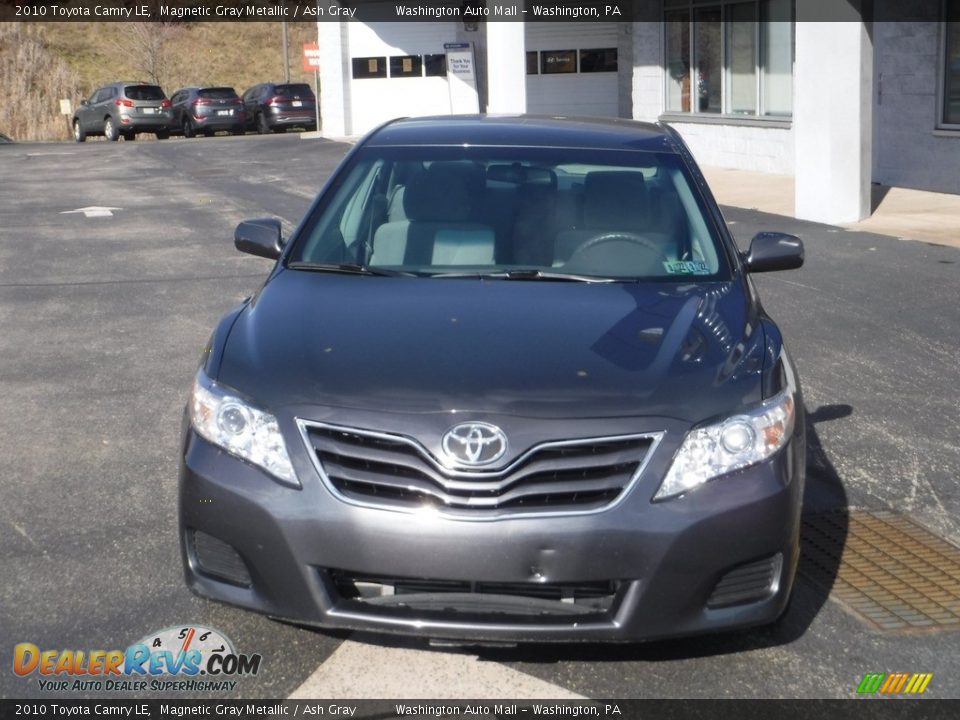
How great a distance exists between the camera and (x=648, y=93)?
25.1m

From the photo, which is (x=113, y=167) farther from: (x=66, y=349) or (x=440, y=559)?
(x=440, y=559)

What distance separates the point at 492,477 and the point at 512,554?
208mm

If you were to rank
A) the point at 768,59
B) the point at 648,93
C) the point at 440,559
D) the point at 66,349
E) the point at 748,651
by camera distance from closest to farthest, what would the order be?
the point at 440,559 < the point at 748,651 < the point at 66,349 < the point at 768,59 < the point at 648,93

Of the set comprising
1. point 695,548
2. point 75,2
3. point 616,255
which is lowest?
point 695,548

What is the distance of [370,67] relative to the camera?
3588 centimetres

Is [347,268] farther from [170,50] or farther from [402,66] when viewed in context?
[170,50]

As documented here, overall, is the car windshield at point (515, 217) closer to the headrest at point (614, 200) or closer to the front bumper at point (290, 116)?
the headrest at point (614, 200)

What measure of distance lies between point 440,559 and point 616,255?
1851 mm

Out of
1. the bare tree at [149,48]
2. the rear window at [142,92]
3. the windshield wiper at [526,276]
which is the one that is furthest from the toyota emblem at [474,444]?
the bare tree at [149,48]

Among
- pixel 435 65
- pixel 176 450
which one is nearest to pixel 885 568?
pixel 176 450

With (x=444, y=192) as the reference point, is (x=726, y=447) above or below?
below

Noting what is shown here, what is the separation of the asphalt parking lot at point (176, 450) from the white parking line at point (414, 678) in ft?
0.03

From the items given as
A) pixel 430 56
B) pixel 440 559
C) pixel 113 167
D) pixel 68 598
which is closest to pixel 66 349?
pixel 68 598

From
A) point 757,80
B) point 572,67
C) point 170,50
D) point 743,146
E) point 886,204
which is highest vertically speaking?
point 170,50
